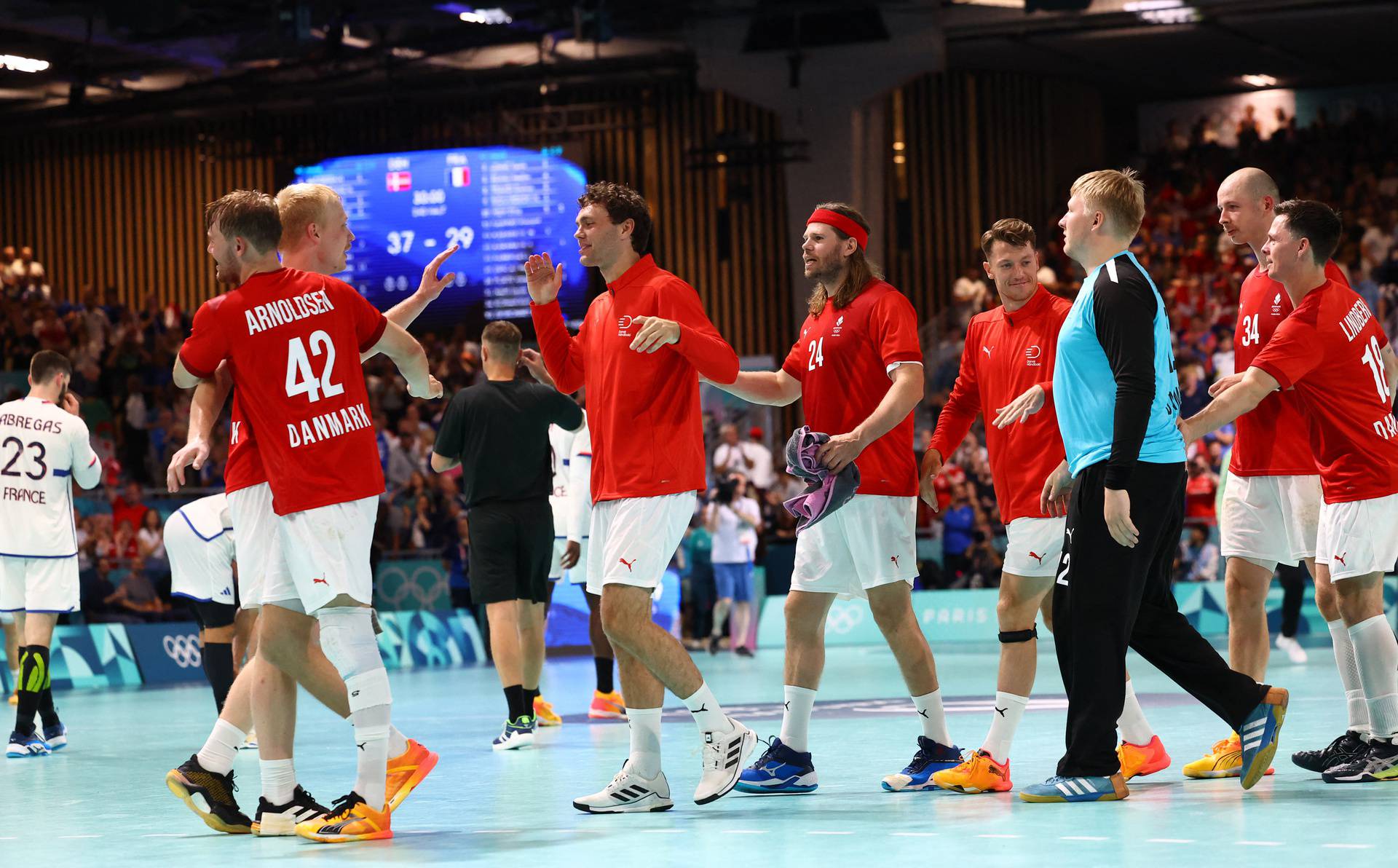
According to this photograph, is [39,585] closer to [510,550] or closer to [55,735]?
[55,735]

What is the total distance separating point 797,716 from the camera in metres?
6.37

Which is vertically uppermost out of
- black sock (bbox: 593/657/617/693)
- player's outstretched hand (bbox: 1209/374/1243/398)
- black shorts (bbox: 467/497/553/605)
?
player's outstretched hand (bbox: 1209/374/1243/398)

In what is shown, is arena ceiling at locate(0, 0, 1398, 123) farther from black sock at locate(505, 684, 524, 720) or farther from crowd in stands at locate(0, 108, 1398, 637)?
black sock at locate(505, 684, 524, 720)

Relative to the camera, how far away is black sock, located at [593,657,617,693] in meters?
9.96

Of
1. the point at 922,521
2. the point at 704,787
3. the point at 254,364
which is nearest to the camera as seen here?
the point at 254,364

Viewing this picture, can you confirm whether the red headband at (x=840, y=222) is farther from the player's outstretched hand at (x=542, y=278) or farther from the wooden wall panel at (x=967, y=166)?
the wooden wall panel at (x=967, y=166)

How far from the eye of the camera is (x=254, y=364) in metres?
5.46

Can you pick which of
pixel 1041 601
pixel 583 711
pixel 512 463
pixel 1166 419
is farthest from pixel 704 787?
pixel 583 711

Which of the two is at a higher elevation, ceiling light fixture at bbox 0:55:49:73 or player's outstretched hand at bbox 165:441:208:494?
ceiling light fixture at bbox 0:55:49:73

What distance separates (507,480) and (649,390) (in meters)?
3.16

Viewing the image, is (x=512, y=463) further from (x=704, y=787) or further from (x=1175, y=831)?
(x=1175, y=831)

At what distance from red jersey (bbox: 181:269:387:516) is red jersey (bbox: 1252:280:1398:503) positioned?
339 centimetres

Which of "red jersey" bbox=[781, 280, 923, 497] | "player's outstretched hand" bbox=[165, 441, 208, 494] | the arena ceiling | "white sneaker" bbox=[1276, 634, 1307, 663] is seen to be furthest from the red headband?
the arena ceiling

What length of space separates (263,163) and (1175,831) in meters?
23.4
